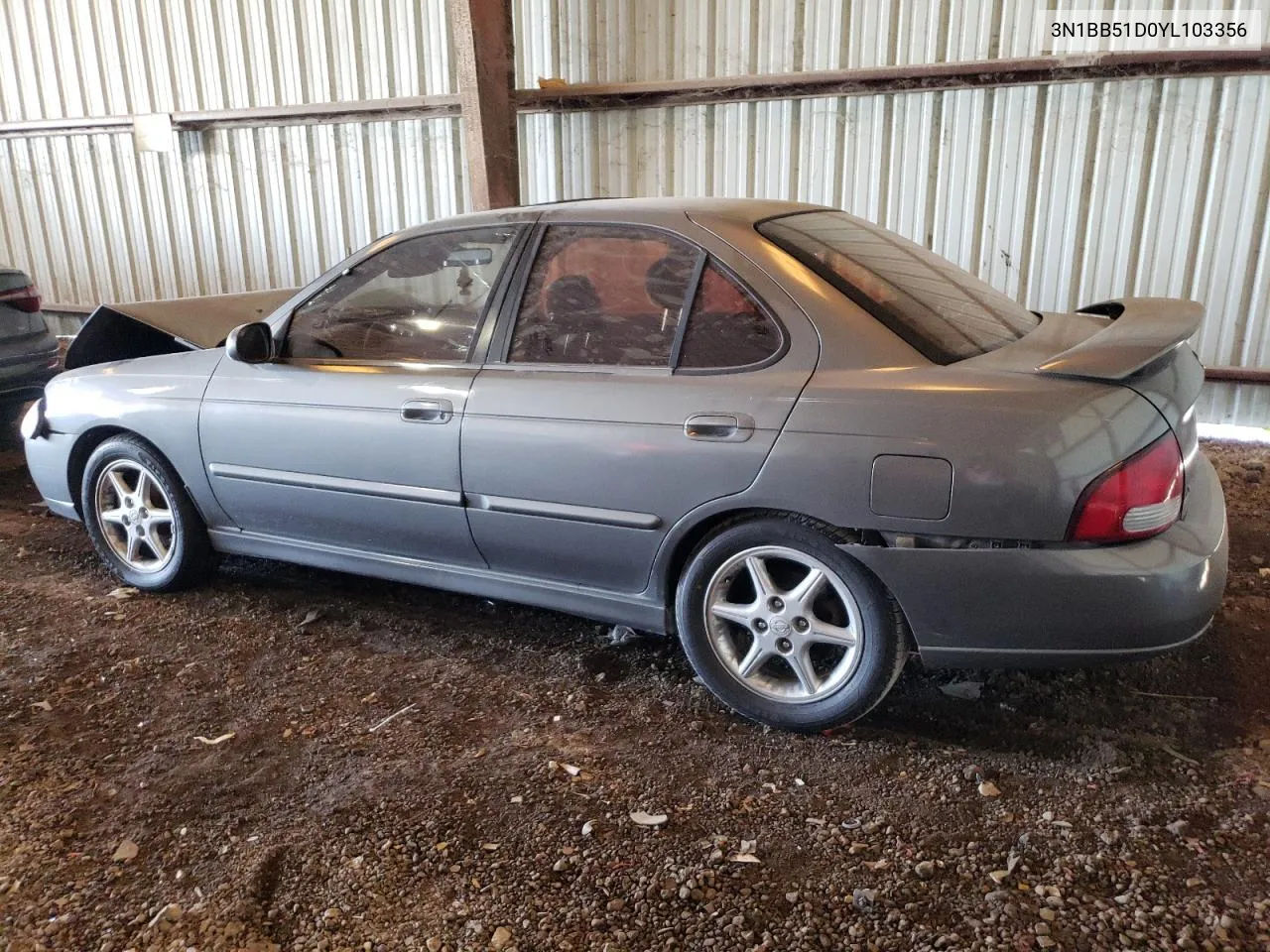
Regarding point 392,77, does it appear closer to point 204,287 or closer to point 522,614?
point 204,287

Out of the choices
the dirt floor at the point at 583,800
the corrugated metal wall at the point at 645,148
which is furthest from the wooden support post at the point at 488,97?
the dirt floor at the point at 583,800

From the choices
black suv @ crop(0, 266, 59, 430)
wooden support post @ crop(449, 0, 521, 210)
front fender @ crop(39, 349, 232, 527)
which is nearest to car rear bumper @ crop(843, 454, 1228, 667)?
front fender @ crop(39, 349, 232, 527)

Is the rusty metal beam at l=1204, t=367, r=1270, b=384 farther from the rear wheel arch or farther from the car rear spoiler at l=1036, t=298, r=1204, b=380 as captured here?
the rear wheel arch

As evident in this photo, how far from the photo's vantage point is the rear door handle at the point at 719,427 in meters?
2.67

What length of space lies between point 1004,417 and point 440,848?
5.90 feet

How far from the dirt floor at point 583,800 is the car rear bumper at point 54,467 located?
802mm

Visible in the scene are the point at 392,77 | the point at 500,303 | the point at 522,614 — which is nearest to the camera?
the point at 500,303

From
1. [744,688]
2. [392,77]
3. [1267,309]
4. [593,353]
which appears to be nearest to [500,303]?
[593,353]

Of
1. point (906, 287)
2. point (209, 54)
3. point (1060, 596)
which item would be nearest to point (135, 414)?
point (906, 287)

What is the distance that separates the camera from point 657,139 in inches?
283

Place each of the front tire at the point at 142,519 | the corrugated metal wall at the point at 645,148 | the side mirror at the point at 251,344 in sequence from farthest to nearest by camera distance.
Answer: the corrugated metal wall at the point at 645,148, the front tire at the point at 142,519, the side mirror at the point at 251,344

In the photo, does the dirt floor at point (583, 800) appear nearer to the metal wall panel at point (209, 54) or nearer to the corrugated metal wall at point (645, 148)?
the corrugated metal wall at point (645, 148)

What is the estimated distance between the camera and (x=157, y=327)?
415 centimetres

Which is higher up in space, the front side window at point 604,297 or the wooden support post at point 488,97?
the wooden support post at point 488,97
